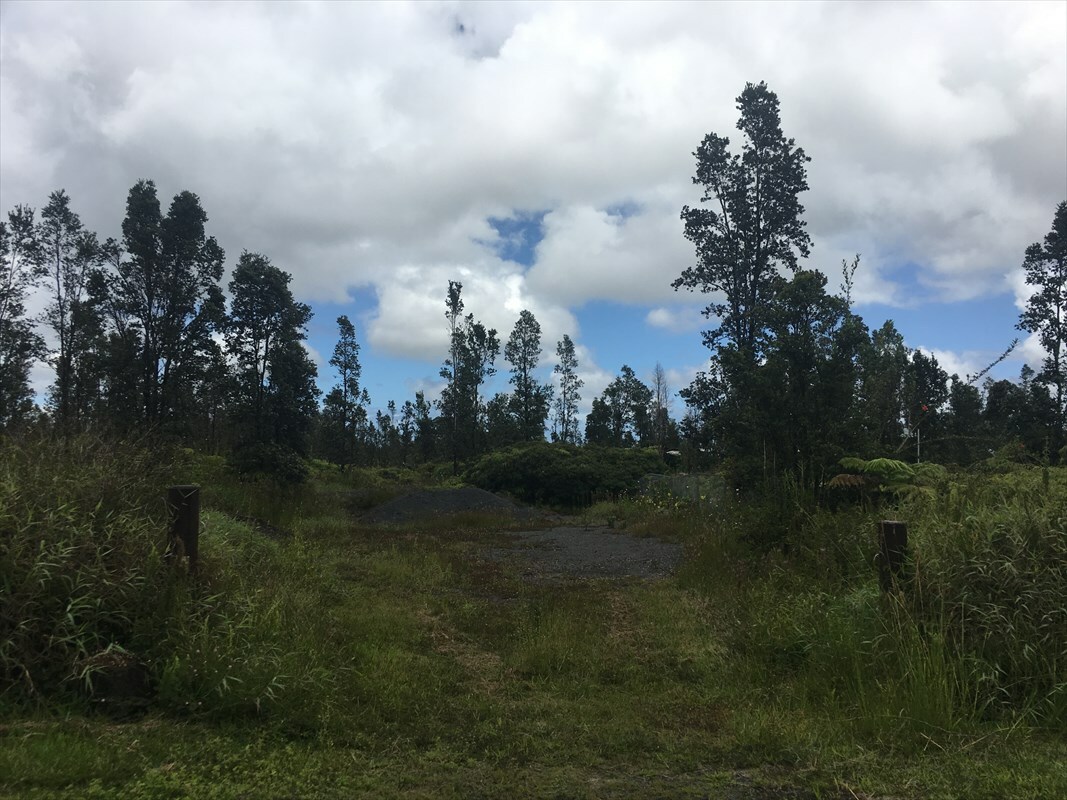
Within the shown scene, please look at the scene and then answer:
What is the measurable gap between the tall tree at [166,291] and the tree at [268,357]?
0.97m

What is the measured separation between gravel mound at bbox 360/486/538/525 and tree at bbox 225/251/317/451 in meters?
3.53

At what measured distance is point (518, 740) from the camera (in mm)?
3520

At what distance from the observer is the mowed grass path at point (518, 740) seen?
2.89 meters

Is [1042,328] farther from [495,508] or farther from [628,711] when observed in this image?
[628,711]

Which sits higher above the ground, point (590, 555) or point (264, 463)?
point (264, 463)

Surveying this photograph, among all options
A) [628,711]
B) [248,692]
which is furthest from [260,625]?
[628,711]

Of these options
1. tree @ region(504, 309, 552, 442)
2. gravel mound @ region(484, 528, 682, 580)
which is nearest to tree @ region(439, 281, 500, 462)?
tree @ region(504, 309, 552, 442)

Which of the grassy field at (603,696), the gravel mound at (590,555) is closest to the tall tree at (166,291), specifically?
the gravel mound at (590,555)

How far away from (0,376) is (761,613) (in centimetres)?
2258

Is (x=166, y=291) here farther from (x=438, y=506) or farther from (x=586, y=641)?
(x=586, y=641)

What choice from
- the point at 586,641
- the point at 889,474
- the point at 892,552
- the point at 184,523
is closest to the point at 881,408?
the point at 889,474

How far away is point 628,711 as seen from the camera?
4.05 m

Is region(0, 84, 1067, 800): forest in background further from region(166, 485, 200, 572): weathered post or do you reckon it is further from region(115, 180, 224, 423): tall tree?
region(115, 180, 224, 423): tall tree

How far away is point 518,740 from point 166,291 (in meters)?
21.0
